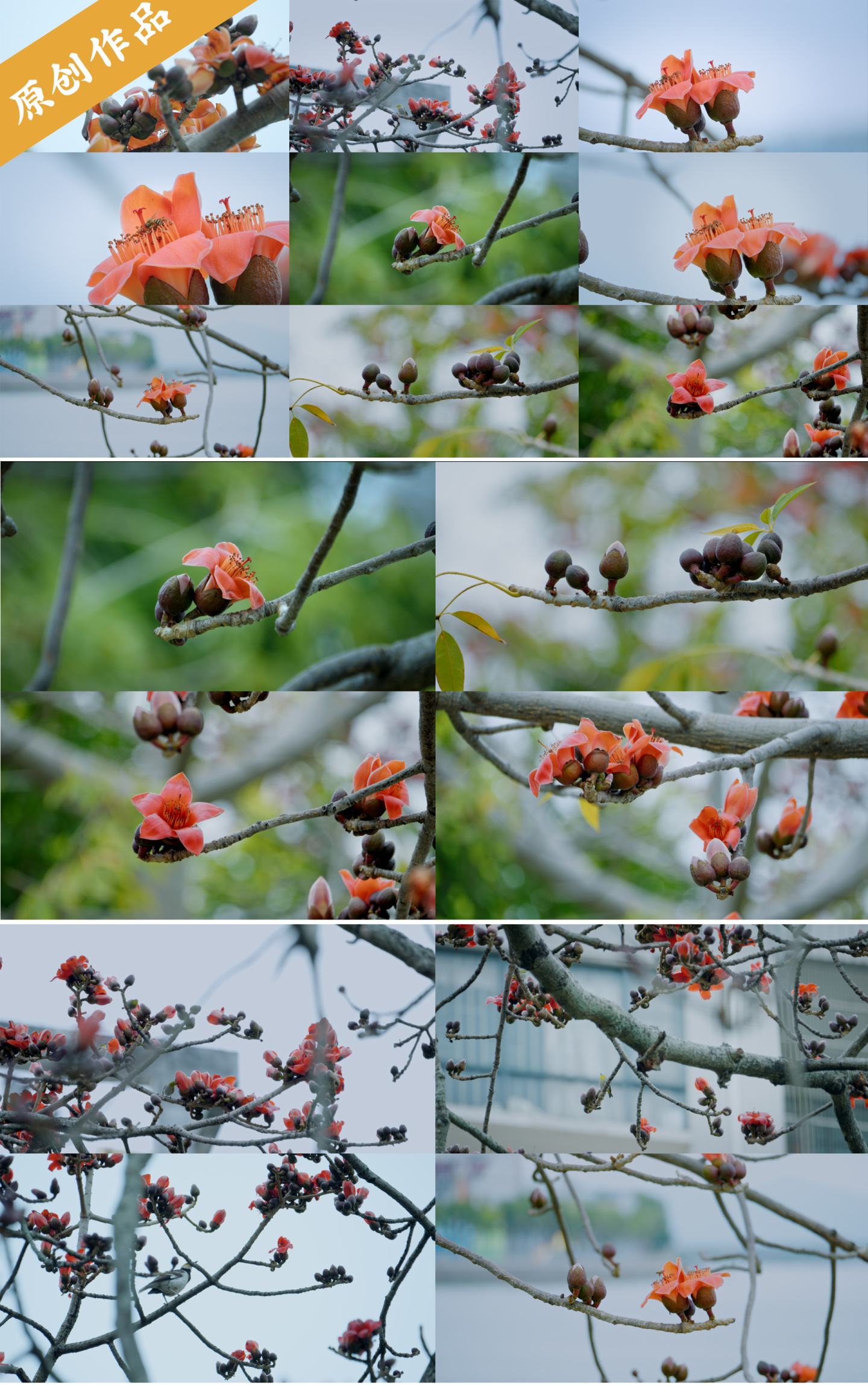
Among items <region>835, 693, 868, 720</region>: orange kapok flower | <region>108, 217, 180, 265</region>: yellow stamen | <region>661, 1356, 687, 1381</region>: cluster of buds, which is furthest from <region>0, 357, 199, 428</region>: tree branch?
<region>661, 1356, 687, 1381</region>: cluster of buds

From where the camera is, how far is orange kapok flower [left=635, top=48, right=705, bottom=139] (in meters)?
1.79

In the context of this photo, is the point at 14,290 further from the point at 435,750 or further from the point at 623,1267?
the point at 623,1267

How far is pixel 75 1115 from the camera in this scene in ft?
5.84

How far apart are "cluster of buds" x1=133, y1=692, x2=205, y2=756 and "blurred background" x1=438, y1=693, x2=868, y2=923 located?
15.3 inches

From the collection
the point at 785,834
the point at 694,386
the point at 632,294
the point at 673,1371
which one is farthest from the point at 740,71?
the point at 673,1371

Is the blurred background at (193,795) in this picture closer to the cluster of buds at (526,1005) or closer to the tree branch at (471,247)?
the cluster of buds at (526,1005)

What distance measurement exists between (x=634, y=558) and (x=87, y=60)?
1200 mm

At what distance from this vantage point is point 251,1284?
1.78m

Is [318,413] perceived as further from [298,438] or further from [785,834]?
[785,834]

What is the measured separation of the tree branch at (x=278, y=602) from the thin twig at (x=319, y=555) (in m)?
0.01

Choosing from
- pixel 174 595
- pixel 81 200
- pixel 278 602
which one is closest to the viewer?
pixel 174 595

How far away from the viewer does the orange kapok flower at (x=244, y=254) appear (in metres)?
1.77

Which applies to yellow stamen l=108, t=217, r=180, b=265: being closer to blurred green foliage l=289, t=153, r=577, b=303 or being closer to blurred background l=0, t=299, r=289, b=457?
blurred background l=0, t=299, r=289, b=457

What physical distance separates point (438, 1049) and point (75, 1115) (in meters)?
0.59
